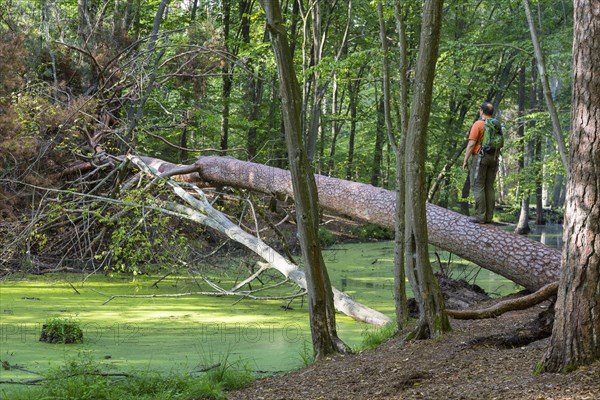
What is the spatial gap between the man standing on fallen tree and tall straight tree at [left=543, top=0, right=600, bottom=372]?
4.32 metres

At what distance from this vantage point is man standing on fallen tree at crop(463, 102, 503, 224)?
8273mm

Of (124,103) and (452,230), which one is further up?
(124,103)

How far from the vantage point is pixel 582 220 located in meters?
3.81

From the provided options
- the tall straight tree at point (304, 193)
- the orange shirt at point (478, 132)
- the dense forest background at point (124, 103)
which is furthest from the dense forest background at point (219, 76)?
the tall straight tree at point (304, 193)

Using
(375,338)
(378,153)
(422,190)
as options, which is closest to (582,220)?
(422,190)

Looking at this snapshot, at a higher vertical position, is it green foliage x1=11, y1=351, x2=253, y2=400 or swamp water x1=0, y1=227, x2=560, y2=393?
green foliage x1=11, y1=351, x2=253, y2=400

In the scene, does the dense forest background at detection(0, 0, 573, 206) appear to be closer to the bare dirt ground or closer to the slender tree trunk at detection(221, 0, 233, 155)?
the slender tree trunk at detection(221, 0, 233, 155)

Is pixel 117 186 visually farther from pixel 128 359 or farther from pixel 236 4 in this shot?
pixel 236 4

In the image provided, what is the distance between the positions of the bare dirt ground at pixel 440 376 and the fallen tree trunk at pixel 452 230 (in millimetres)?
1525

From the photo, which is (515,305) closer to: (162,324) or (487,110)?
(487,110)

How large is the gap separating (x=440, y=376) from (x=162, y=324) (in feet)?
15.5

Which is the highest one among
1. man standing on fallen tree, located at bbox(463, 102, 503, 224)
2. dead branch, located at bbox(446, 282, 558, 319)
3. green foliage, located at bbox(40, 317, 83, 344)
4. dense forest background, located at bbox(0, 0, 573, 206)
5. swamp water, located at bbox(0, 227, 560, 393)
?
dense forest background, located at bbox(0, 0, 573, 206)

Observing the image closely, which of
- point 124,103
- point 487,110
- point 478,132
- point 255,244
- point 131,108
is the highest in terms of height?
point 124,103

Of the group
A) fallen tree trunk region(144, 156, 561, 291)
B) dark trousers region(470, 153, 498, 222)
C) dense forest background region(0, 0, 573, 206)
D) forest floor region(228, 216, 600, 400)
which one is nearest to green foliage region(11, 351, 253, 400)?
forest floor region(228, 216, 600, 400)
